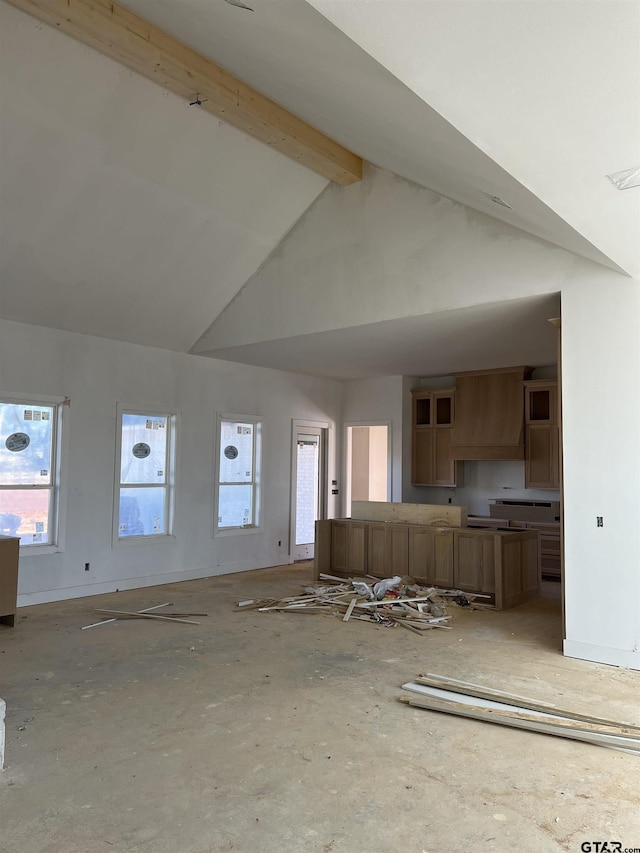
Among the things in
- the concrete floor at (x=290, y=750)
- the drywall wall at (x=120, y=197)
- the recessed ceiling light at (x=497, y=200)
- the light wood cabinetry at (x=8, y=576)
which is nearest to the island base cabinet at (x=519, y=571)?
the concrete floor at (x=290, y=750)

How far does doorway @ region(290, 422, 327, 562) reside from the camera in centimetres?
963

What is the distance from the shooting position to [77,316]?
22.3 ft

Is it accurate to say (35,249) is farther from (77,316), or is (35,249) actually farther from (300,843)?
(300,843)

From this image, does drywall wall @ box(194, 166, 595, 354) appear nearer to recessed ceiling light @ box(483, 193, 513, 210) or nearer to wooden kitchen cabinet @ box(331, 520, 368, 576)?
recessed ceiling light @ box(483, 193, 513, 210)

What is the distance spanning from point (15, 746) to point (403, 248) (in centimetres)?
510

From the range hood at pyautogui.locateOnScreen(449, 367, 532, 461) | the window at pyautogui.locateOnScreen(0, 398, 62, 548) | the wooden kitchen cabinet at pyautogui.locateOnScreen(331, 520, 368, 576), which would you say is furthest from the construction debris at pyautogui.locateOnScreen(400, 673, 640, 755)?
the range hood at pyautogui.locateOnScreen(449, 367, 532, 461)

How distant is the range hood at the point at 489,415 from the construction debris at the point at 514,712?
5220 mm

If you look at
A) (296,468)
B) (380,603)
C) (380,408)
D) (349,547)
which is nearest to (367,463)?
(380,408)

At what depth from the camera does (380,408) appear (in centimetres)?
1008

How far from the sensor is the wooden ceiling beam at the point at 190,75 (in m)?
4.26

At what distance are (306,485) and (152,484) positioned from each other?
9.69 ft

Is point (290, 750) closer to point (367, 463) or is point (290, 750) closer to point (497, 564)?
point (497, 564)

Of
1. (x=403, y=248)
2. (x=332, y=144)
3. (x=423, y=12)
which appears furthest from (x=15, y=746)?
(x=332, y=144)

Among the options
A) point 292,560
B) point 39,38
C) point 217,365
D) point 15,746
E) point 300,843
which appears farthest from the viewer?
point 292,560
